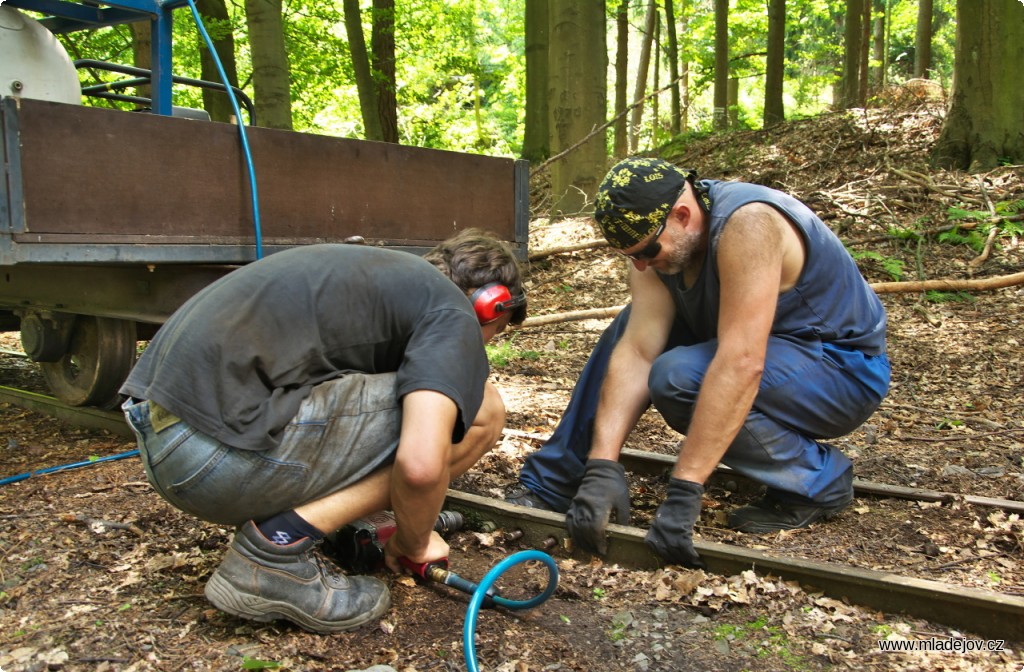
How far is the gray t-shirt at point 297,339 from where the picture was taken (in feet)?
6.73

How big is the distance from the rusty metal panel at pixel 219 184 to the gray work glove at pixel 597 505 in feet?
5.98

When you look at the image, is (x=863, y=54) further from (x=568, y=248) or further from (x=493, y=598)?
(x=493, y=598)

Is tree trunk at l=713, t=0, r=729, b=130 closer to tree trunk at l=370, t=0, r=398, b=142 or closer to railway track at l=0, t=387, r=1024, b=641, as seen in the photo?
tree trunk at l=370, t=0, r=398, b=142

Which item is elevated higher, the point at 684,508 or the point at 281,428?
the point at 281,428

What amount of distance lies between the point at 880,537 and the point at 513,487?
1.46 metres

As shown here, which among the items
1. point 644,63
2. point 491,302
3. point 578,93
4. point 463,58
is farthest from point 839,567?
point 644,63

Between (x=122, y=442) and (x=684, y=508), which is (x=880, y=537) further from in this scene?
(x=122, y=442)

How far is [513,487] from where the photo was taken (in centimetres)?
355

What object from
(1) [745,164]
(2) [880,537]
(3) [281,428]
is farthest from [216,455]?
(1) [745,164]

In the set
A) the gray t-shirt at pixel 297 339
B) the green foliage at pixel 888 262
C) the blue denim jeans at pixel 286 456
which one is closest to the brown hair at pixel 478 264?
the gray t-shirt at pixel 297 339

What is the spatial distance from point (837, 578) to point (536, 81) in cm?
1029

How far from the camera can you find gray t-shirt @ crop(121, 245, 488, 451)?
2.05 metres

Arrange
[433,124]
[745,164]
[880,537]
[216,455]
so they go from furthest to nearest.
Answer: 1. [433,124]
2. [745,164]
3. [880,537]
4. [216,455]

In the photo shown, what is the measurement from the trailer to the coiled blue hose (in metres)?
2.05
